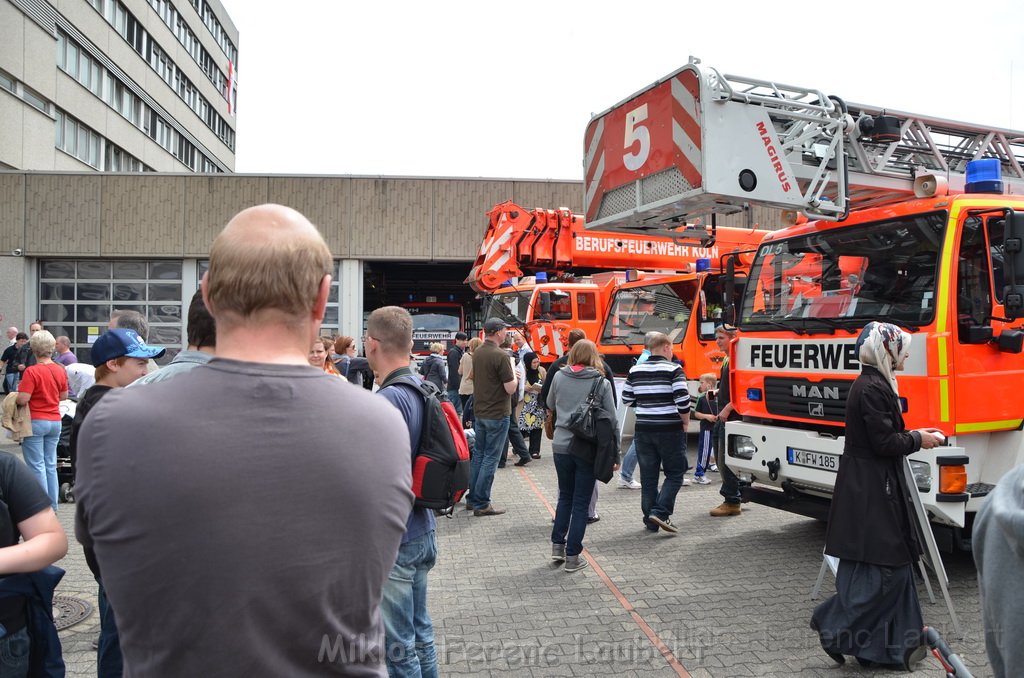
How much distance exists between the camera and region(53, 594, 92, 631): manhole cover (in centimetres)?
466

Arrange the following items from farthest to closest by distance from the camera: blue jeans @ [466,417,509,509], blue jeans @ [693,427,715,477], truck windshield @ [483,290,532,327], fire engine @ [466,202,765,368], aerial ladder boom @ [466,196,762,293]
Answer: truck windshield @ [483,290,532,327] → aerial ladder boom @ [466,196,762,293] → fire engine @ [466,202,765,368] → blue jeans @ [693,427,715,477] → blue jeans @ [466,417,509,509]

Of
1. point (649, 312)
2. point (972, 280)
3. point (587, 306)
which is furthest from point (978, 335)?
point (587, 306)

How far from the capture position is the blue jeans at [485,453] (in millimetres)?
7441

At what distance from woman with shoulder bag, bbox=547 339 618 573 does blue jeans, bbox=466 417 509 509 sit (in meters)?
1.49

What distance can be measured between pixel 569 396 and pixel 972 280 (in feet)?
9.50

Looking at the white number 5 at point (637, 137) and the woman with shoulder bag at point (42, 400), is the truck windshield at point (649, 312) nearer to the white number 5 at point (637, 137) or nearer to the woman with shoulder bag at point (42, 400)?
the white number 5 at point (637, 137)

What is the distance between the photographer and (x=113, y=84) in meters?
30.4

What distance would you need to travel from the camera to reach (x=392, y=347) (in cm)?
335

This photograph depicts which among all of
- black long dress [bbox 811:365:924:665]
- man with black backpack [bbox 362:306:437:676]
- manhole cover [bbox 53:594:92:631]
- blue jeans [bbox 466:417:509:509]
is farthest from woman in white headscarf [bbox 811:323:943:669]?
manhole cover [bbox 53:594:92:631]

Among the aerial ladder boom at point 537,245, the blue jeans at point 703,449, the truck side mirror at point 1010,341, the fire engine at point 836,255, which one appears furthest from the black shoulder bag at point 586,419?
the aerial ladder boom at point 537,245

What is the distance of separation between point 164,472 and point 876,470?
3.86 m

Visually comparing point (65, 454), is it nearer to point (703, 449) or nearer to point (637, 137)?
point (637, 137)

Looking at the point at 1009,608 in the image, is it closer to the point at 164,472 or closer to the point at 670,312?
the point at 164,472

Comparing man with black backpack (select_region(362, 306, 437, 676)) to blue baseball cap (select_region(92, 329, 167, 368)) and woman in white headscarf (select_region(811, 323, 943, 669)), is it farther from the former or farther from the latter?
woman in white headscarf (select_region(811, 323, 943, 669))
